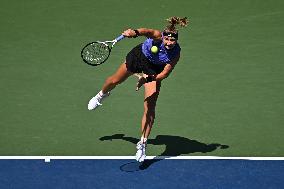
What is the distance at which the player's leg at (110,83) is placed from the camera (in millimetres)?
11500

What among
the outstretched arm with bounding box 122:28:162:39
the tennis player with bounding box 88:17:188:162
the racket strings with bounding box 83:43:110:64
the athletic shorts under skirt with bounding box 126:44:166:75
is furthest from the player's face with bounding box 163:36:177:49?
the racket strings with bounding box 83:43:110:64

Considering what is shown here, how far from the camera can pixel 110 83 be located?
1176 centimetres

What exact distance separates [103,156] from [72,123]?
1.40 metres

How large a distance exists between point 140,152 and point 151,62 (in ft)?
4.91

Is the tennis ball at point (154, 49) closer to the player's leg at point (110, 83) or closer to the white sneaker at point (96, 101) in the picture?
the player's leg at point (110, 83)

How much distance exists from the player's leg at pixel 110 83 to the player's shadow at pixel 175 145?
856mm

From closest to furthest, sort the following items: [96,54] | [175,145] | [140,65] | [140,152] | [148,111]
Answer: [140,152], [148,111], [140,65], [175,145], [96,54]

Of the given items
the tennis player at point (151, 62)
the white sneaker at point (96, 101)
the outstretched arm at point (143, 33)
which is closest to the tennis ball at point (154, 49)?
the tennis player at point (151, 62)

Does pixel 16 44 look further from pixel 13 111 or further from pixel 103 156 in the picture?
pixel 103 156

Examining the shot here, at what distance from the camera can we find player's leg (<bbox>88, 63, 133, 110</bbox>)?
1150 cm
